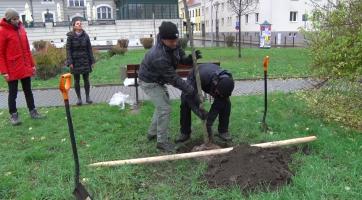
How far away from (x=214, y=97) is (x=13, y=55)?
351cm

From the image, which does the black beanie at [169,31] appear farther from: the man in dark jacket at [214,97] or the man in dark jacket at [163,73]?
the man in dark jacket at [214,97]

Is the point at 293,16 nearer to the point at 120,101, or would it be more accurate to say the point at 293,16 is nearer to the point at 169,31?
the point at 120,101

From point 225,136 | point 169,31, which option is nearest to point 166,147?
point 225,136

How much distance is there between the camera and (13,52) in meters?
6.52

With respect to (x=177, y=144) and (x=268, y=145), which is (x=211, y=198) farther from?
(x=177, y=144)

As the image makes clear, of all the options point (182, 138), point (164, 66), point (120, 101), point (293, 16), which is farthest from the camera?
point (293, 16)

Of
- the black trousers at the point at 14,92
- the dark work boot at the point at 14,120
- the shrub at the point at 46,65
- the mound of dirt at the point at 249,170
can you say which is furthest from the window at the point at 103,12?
the mound of dirt at the point at 249,170

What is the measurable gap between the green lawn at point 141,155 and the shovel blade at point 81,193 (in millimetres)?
226

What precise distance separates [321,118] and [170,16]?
132ft

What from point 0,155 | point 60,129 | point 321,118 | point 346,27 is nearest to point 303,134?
point 321,118

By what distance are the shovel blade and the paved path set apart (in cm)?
506

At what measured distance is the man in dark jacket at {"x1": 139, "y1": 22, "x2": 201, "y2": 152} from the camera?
474cm

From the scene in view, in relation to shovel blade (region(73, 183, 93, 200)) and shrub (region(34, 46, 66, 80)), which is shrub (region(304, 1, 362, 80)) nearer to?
shovel blade (region(73, 183, 93, 200))

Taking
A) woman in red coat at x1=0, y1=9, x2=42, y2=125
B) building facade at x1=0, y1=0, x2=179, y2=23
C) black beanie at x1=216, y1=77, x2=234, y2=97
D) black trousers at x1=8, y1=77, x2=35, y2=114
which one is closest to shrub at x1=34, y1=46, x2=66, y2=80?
black trousers at x1=8, y1=77, x2=35, y2=114
